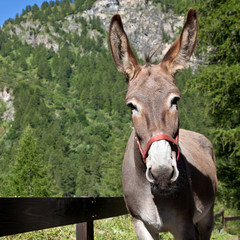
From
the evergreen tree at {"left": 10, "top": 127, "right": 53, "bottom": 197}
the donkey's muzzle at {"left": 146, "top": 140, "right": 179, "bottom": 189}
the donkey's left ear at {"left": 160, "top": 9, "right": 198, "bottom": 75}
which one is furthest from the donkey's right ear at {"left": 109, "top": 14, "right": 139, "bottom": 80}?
the evergreen tree at {"left": 10, "top": 127, "right": 53, "bottom": 197}

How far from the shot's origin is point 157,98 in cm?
251

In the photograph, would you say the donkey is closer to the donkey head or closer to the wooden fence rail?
the donkey head

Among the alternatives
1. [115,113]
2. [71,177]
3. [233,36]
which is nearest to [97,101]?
[115,113]

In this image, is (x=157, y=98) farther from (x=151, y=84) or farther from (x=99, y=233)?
(x=99, y=233)

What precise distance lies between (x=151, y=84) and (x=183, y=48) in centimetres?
48

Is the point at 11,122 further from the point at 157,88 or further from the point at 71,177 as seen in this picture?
the point at 157,88

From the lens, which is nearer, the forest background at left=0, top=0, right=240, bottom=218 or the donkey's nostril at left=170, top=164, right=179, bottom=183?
the donkey's nostril at left=170, top=164, right=179, bottom=183

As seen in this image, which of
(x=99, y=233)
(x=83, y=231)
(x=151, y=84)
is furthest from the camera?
(x=99, y=233)

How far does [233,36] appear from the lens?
9.41 metres

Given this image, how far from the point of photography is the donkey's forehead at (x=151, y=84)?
2.55 m

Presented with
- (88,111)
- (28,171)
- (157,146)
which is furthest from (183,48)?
(88,111)

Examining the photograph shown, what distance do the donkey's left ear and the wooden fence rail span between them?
1.64 meters

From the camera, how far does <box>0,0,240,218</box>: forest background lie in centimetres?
956

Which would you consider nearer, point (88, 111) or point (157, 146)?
point (157, 146)
